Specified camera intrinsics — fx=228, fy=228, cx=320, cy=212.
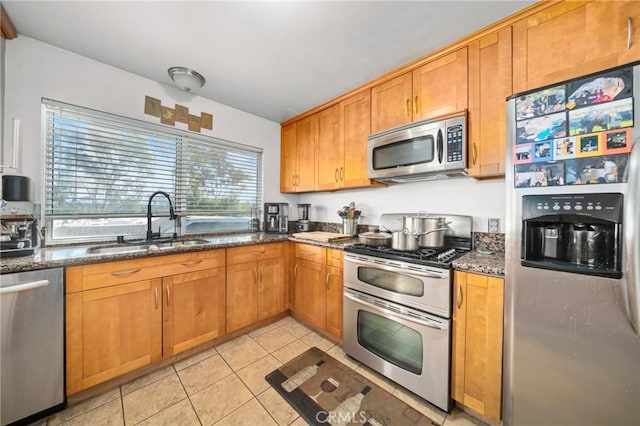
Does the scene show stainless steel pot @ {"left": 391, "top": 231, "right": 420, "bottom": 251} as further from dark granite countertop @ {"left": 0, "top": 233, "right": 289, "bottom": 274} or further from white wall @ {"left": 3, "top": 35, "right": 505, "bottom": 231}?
dark granite countertop @ {"left": 0, "top": 233, "right": 289, "bottom": 274}

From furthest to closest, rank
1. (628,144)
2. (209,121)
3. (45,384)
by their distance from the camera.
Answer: (209,121)
(45,384)
(628,144)

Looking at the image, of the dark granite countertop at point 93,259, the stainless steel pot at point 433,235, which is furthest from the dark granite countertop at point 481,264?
the stainless steel pot at point 433,235

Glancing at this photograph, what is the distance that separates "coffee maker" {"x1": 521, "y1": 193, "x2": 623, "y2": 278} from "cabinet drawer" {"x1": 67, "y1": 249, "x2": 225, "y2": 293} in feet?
7.08

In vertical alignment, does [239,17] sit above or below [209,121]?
above

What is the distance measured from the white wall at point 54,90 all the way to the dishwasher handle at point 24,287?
83 centimetres

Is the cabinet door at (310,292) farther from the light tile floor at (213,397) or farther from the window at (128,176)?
the window at (128,176)

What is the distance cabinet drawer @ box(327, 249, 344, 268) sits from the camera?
203cm

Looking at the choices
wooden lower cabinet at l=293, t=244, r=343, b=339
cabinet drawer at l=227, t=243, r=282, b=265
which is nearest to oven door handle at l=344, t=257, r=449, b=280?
wooden lower cabinet at l=293, t=244, r=343, b=339

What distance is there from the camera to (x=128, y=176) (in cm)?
208

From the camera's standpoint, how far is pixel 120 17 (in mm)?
1434

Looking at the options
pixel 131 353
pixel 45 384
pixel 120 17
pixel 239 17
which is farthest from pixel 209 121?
pixel 45 384

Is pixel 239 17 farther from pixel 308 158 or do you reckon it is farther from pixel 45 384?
pixel 45 384

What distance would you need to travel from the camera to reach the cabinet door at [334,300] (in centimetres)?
203

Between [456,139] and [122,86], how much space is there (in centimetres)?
280
